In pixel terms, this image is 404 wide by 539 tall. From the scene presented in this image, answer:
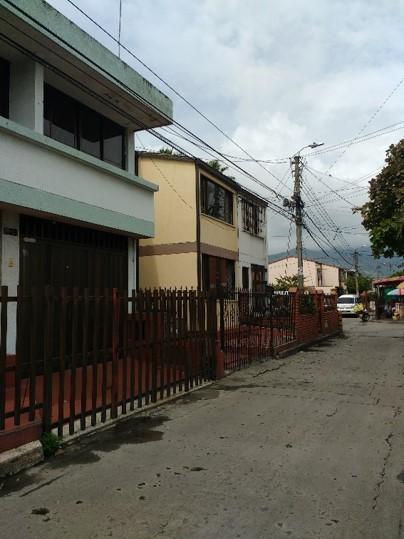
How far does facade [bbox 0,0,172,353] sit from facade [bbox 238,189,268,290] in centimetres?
937

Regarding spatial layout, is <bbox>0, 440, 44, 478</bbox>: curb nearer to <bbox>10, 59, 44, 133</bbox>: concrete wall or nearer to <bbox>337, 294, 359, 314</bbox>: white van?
<bbox>10, 59, 44, 133</bbox>: concrete wall

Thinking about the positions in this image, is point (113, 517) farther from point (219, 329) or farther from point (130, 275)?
point (130, 275)

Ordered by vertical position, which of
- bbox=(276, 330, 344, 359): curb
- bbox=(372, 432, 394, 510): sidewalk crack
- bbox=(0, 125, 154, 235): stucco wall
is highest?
bbox=(0, 125, 154, 235): stucco wall

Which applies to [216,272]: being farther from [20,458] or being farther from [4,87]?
[20,458]

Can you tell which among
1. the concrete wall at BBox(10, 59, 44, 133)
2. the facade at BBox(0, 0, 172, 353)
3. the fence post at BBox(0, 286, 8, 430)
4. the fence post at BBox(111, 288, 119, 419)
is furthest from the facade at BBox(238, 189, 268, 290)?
the fence post at BBox(0, 286, 8, 430)

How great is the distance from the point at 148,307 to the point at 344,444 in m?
3.46

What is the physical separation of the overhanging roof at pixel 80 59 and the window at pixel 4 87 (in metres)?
0.61

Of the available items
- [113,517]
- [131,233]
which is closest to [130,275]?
[131,233]

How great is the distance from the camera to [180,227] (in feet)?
54.2

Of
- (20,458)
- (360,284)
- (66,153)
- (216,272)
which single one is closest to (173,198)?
(216,272)

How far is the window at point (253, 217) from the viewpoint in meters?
21.2

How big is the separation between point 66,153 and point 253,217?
1434 cm

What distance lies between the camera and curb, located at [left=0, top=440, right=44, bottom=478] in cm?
463

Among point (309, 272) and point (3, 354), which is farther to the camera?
point (309, 272)
